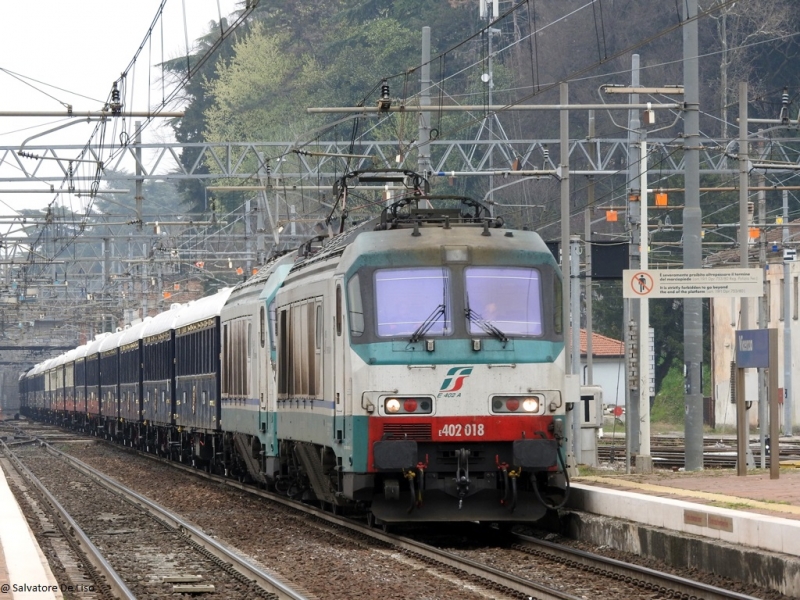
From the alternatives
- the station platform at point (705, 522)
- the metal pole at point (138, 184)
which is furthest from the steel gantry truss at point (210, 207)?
the station platform at point (705, 522)

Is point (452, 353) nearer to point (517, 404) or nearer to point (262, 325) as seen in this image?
point (517, 404)

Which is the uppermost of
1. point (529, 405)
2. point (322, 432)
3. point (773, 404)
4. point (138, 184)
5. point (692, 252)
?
point (138, 184)

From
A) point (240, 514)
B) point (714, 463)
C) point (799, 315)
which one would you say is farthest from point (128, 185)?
point (240, 514)

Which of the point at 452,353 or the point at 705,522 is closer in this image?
the point at 705,522

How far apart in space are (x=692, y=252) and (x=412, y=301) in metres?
7.42

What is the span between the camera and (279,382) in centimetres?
2017

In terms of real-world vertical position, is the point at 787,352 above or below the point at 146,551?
above

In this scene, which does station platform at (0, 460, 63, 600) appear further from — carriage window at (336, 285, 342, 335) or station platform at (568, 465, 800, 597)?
station platform at (568, 465, 800, 597)

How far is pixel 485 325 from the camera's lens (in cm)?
1555

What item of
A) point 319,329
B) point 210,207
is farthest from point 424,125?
point 210,207

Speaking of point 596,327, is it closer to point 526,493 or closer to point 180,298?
point 180,298

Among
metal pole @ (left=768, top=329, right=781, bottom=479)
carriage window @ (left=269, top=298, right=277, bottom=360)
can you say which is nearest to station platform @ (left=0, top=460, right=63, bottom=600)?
carriage window @ (left=269, top=298, right=277, bottom=360)

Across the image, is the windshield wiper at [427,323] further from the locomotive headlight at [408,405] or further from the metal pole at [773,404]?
the metal pole at [773,404]

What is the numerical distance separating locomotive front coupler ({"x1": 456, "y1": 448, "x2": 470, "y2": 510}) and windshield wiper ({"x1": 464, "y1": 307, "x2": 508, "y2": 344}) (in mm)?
1188
